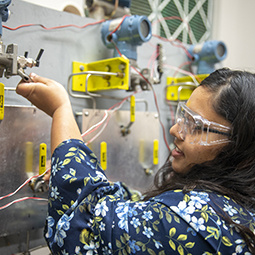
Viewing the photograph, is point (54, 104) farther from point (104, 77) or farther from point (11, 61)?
point (104, 77)

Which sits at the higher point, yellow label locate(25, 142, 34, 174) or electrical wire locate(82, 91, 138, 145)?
electrical wire locate(82, 91, 138, 145)

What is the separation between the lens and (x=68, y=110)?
0.91 m

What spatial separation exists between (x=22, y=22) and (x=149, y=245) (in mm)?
921

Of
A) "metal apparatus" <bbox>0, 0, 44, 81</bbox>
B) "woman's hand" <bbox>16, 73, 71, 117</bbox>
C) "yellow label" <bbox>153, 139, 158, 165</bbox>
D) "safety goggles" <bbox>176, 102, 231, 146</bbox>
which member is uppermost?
"metal apparatus" <bbox>0, 0, 44, 81</bbox>

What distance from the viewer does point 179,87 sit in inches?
67.6

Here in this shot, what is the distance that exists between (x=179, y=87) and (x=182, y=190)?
103cm

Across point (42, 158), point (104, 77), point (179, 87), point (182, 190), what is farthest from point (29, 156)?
point (179, 87)

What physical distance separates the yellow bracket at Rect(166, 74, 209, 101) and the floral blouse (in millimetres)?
1046

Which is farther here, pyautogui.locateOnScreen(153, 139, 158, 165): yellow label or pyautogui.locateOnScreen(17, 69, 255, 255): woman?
pyautogui.locateOnScreen(153, 139, 158, 165): yellow label

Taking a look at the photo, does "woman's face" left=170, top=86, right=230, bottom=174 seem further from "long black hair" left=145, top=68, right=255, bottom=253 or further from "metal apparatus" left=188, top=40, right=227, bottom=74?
"metal apparatus" left=188, top=40, right=227, bottom=74

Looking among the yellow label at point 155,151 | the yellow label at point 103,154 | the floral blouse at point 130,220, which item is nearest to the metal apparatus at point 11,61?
the floral blouse at point 130,220

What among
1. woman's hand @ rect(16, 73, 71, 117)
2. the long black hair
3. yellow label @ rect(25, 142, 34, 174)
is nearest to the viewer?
the long black hair

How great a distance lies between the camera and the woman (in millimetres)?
695

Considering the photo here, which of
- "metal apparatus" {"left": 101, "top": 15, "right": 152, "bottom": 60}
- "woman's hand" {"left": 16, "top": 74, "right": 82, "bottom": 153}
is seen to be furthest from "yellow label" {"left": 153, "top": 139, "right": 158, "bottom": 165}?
"woman's hand" {"left": 16, "top": 74, "right": 82, "bottom": 153}
